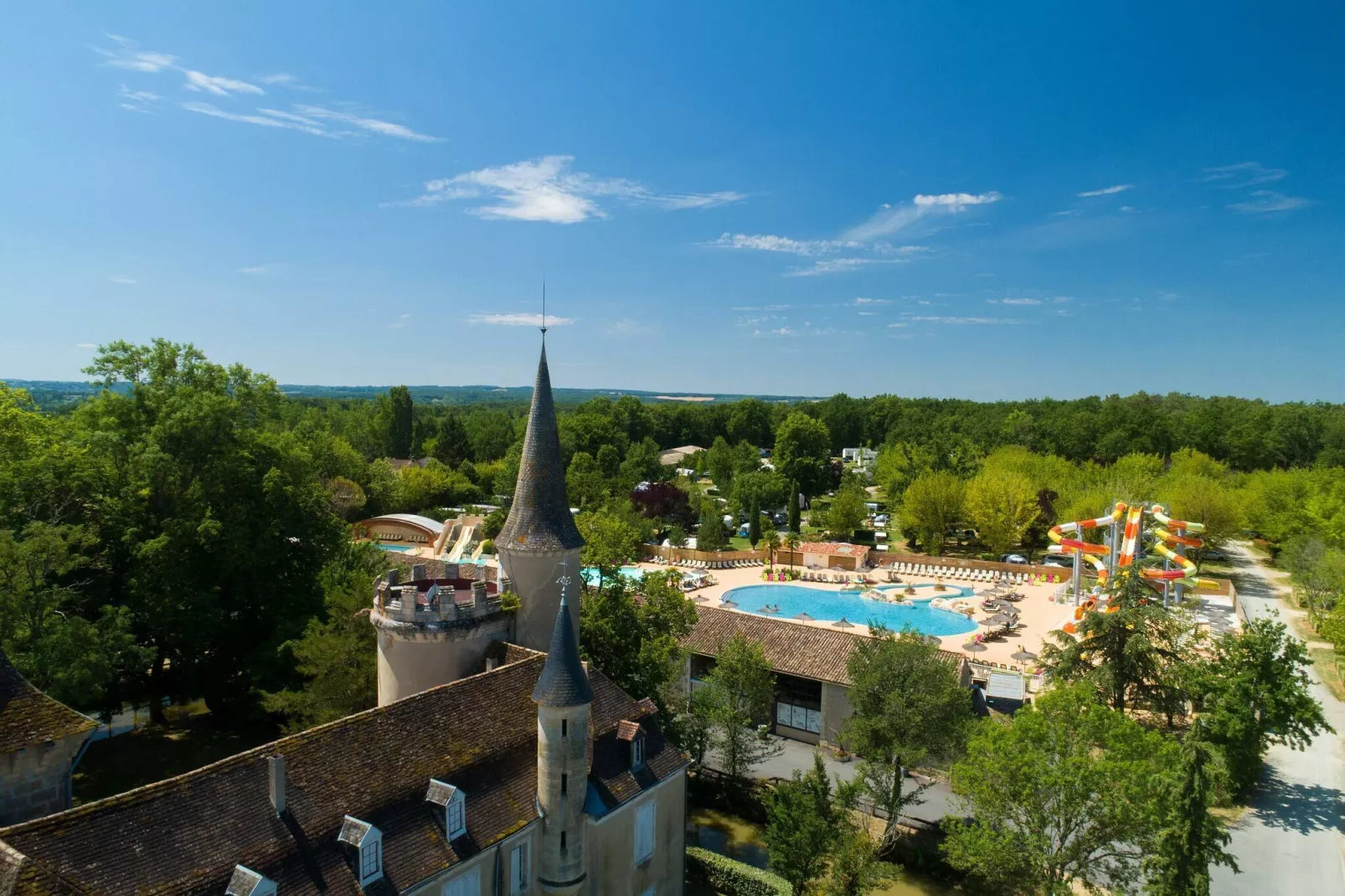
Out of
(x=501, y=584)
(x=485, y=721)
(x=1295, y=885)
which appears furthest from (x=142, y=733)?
(x=1295, y=885)

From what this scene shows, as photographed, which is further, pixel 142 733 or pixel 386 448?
pixel 386 448

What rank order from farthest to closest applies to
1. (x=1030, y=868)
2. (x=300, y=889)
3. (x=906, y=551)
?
(x=906, y=551) → (x=1030, y=868) → (x=300, y=889)

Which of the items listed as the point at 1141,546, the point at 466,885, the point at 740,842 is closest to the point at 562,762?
the point at 466,885

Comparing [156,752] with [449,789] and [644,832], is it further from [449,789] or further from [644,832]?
[644,832]

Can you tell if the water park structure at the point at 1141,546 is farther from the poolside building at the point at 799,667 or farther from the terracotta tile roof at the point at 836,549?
the poolside building at the point at 799,667

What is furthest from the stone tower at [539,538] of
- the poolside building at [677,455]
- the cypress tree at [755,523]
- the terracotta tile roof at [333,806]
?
the poolside building at [677,455]

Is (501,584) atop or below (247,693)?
atop

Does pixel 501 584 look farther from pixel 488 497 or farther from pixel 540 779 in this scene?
pixel 488 497

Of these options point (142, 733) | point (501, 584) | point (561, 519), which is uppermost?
point (561, 519)
